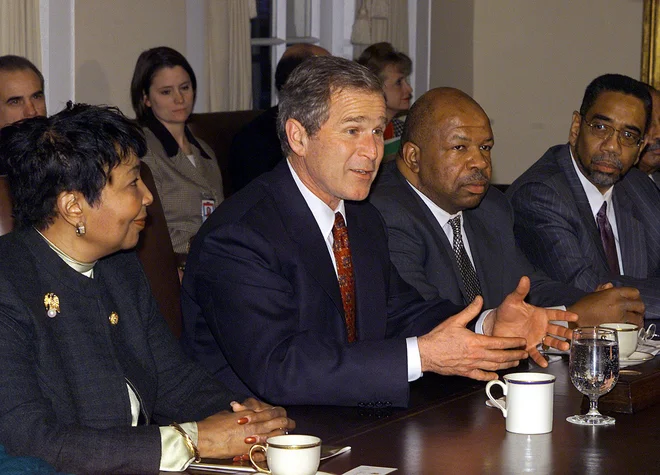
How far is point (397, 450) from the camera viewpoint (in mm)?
1782

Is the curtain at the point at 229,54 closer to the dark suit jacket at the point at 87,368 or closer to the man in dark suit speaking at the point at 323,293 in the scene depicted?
the man in dark suit speaking at the point at 323,293

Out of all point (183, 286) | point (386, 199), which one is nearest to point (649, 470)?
point (183, 286)

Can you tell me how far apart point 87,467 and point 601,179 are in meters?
2.51

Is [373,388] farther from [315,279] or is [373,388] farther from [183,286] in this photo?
[183,286]

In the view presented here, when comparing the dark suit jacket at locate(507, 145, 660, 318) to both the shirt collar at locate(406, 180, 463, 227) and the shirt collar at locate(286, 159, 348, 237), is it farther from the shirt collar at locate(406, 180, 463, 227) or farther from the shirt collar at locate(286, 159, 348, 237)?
the shirt collar at locate(286, 159, 348, 237)

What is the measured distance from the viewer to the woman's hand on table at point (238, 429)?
1869 mm

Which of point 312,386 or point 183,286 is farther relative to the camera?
point 183,286

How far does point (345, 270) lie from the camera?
8.59ft

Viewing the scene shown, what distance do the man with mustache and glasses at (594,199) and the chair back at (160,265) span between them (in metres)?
1.42

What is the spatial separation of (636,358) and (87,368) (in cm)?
130

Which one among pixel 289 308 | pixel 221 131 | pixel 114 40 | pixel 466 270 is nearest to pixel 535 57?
pixel 221 131

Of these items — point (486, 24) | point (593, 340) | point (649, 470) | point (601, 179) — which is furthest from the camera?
point (486, 24)

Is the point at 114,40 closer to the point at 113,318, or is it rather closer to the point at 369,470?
the point at 113,318

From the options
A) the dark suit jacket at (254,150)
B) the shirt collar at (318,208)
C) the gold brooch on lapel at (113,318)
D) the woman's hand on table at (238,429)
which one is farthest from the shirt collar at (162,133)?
the woman's hand on table at (238,429)
